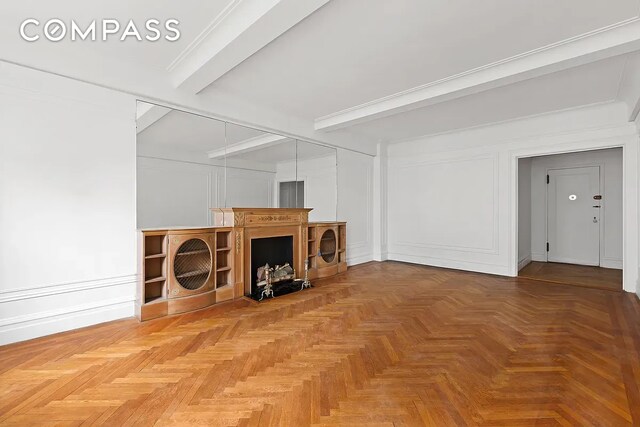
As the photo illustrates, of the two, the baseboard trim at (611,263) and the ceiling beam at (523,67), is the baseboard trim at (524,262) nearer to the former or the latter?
the baseboard trim at (611,263)

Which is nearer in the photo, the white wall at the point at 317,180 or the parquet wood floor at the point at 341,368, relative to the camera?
the parquet wood floor at the point at 341,368

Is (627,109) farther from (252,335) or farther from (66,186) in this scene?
(66,186)

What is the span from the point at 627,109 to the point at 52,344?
7231 millimetres

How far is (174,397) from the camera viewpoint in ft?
6.27

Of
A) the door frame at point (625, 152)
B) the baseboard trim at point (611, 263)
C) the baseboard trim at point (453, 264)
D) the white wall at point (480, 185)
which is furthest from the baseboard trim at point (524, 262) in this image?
the door frame at point (625, 152)

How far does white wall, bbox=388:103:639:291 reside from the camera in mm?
Result: 4371

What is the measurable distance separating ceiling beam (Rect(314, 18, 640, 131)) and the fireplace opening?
7.56 ft

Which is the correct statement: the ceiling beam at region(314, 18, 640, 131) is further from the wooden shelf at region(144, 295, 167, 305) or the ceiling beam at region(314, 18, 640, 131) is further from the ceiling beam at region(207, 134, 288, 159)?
the wooden shelf at region(144, 295, 167, 305)

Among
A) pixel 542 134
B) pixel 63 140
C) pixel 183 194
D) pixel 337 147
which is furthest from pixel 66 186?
pixel 542 134

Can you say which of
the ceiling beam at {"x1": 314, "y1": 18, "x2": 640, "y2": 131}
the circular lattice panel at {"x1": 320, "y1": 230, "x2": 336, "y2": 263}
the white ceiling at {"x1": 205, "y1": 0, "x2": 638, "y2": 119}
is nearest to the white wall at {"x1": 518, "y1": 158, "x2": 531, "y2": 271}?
the ceiling beam at {"x1": 314, "y1": 18, "x2": 640, "y2": 131}

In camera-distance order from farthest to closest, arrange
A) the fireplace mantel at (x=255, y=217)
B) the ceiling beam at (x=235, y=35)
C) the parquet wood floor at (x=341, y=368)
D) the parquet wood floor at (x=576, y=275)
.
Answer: the parquet wood floor at (x=576, y=275) → the fireplace mantel at (x=255, y=217) → the ceiling beam at (x=235, y=35) → the parquet wood floor at (x=341, y=368)

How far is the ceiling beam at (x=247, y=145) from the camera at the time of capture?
4096 millimetres

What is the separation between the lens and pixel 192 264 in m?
3.67

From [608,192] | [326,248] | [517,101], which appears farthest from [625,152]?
[326,248]
